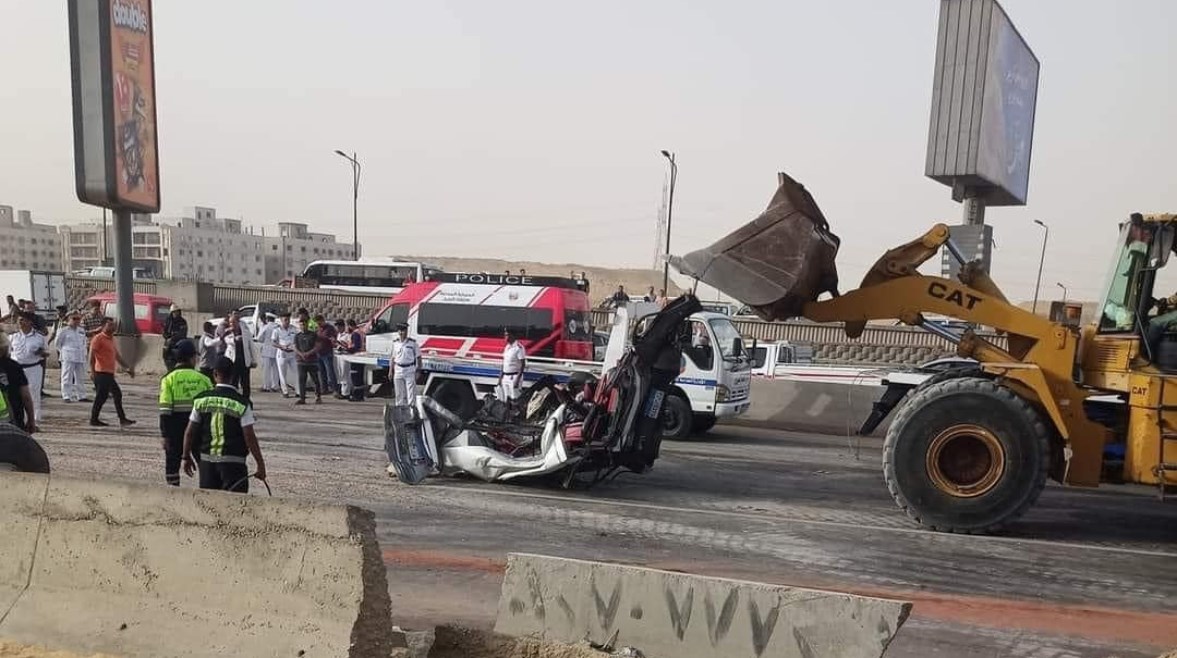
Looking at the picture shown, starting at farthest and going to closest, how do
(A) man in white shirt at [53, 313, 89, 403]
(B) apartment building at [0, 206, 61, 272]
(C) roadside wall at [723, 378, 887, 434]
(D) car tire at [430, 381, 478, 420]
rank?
(B) apartment building at [0, 206, 61, 272] < (C) roadside wall at [723, 378, 887, 434] < (A) man in white shirt at [53, 313, 89, 403] < (D) car tire at [430, 381, 478, 420]

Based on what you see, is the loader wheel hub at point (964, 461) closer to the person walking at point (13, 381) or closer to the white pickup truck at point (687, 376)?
the white pickup truck at point (687, 376)

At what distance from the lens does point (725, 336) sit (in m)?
13.5

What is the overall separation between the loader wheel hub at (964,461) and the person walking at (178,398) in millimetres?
6367

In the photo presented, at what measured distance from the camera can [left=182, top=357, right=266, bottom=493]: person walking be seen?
5.96 m

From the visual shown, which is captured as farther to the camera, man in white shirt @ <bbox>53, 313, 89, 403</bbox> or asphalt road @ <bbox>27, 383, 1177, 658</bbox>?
man in white shirt @ <bbox>53, 313, 89, 403</bbox>

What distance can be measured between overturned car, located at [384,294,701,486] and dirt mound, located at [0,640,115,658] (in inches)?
187

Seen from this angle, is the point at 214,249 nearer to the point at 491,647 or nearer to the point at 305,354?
the point at 305,354

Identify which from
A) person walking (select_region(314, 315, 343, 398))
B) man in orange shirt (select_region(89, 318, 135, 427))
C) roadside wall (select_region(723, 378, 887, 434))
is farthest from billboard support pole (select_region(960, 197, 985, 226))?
man in orange shirt (select_region(89, 318, 135, 427))

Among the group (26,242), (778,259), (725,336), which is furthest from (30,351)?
(26,242)

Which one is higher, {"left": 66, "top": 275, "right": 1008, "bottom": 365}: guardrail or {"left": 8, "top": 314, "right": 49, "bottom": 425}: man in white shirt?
{"left": 8, "top": 314, "right": 49, "bottom": 425}: man in white shirt

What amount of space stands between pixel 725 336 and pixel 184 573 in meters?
10.2

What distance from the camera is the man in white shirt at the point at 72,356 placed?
571 inches

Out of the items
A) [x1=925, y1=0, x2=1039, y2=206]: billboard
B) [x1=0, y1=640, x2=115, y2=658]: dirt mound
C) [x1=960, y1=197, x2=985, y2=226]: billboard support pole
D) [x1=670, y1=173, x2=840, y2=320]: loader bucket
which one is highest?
[x1=925, y1=0, x2=1039, y2=206]: billboard

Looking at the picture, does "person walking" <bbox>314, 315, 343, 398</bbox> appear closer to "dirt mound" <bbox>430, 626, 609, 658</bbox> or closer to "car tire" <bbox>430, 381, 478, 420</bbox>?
"car tire" <bbox>430, 381, 478, 420</bbox>
